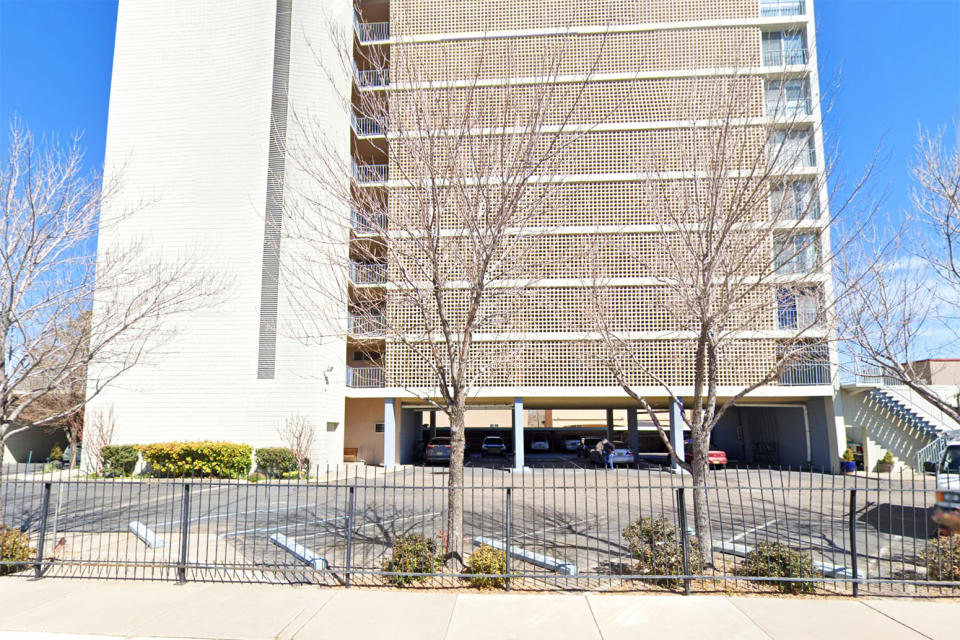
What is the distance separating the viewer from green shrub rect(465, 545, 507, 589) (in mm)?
7957

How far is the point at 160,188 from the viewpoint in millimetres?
25516

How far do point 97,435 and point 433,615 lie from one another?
2220cm

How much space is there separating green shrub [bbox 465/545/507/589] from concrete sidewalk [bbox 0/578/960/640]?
312mm

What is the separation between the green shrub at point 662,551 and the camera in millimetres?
8117

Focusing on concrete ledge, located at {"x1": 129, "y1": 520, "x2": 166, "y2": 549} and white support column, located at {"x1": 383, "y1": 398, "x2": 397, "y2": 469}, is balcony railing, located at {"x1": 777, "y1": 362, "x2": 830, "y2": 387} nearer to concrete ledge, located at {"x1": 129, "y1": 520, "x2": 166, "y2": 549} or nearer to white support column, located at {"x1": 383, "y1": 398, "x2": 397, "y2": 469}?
white support column, located at {"x1": 383, "y1": 398, "x2": 397, "y2": 469}

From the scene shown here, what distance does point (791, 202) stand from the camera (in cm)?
934

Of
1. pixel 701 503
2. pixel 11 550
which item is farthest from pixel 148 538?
pixel 701 503

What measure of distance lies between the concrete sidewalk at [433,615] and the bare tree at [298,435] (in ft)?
49.5

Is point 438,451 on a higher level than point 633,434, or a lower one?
lower

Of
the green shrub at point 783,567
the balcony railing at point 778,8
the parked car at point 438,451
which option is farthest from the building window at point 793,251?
the parked car at point 438,451

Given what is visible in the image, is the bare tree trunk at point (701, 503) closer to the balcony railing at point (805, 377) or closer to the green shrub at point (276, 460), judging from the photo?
the green shrub at point (276, 460)

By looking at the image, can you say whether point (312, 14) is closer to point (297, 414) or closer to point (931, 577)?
point (297, 414)

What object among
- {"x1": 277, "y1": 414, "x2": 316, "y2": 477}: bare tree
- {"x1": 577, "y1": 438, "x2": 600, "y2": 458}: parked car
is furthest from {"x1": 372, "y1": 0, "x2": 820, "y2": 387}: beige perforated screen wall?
{"x1": 577, "y1": 438, "x2": 600, "y2": 458}: parked car

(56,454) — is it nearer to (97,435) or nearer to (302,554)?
(97,435)
